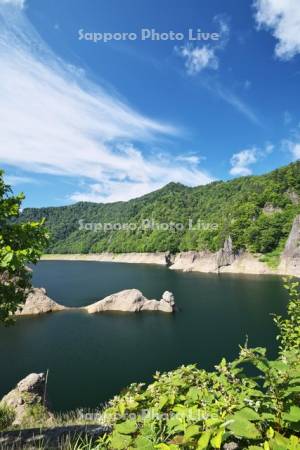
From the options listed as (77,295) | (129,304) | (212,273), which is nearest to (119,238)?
(212,273)

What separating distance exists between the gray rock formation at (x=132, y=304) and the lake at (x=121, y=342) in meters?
1.91

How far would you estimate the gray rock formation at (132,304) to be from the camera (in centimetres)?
5331

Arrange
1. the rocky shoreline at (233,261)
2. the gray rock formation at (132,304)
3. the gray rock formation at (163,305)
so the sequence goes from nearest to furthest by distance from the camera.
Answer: the gray rock formation at (163,305) < the gray rock formation at (132,304) < the rocky shoreline at (233,261)

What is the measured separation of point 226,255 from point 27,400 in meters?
97.6

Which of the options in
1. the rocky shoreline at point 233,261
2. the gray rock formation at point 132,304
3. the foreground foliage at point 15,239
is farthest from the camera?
the rocky shoreline at point 233,261

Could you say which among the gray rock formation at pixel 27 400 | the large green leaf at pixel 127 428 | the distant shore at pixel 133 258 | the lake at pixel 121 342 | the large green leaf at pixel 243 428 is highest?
the large green leaf at pixel 243 428

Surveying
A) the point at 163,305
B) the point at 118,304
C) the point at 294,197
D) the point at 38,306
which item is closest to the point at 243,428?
the point at 163,305

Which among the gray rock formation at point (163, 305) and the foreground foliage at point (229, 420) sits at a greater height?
the foreground foliage at point (229, 420)

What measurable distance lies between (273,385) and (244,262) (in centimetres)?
10626

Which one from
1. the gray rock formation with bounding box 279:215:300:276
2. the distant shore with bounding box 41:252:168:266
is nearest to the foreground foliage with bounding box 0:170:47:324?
the gray rock formation with bounding box 279:215:300:276

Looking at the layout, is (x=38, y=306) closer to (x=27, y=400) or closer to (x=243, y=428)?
(x=27, y=400)

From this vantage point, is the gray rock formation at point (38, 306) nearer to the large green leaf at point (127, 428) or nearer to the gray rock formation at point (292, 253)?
the large green leaf at point (127, 428)

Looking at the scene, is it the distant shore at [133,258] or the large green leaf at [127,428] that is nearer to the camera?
the large green leaf at [127,428]

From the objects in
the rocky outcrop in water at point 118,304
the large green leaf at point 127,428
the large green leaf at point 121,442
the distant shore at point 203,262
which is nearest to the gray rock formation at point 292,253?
the distant shore at point 203,262
